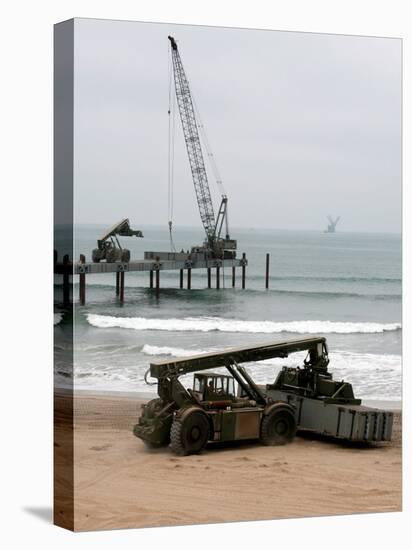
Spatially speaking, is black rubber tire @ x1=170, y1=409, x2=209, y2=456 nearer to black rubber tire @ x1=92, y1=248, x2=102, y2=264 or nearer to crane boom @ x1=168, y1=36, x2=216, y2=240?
black rubber tire @ x1=92, y1=248, x2=102, y2=264

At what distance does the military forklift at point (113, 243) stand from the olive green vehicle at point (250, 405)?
2.17 metres

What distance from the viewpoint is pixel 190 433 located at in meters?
28.5

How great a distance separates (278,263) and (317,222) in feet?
4.01

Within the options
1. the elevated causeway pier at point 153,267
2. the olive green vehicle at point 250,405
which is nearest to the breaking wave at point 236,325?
the olive green vehicle at point 250,405

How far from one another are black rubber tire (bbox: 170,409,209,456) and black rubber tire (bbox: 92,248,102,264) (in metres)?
3.23

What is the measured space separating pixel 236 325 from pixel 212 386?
1.25 meters

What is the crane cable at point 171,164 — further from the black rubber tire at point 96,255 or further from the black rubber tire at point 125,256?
the black rubber tire at point 96,255

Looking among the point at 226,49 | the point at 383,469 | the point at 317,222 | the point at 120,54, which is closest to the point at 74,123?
the point at 120,54

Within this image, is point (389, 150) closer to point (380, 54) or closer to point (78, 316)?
point (380, 54)

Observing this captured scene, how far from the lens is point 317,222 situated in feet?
99.2

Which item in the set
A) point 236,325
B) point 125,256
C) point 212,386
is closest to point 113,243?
point 125,256

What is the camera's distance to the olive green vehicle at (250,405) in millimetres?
28578

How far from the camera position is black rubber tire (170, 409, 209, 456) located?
28.3m

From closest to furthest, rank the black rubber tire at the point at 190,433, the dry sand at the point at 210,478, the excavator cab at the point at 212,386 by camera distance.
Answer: the dry sand at the point at 210,478, the black rubber tire at the point at 190,433, the excavator cab at the point at 212,386
